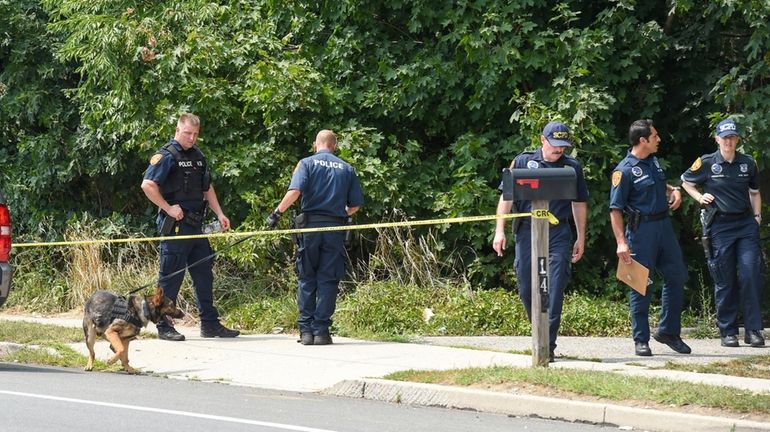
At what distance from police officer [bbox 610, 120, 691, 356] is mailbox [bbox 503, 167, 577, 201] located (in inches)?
47.4

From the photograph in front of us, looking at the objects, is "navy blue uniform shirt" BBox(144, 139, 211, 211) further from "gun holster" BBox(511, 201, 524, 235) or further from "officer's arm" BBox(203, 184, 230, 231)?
"gun holster" BBox(511, 201, 524, 235)

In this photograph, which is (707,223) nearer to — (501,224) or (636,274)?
(636,274)

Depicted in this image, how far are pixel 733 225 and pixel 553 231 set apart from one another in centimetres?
195

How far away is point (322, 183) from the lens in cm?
1102

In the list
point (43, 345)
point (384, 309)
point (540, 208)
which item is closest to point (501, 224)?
point (540, 208)

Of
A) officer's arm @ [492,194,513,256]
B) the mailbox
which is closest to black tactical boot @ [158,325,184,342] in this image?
officer's arm @ [492,194,513,256]

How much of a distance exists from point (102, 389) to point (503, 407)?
111 inches

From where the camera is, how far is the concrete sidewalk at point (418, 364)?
25.8 feet

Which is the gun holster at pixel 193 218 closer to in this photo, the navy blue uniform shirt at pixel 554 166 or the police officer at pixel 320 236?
the police officer at pixel 320 236

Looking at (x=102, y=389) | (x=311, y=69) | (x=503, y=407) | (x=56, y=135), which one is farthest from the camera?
(x=56, y=135)

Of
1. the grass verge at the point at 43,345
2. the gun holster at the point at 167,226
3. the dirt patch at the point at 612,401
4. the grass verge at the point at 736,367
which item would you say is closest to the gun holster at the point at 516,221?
the grass verge at the point at 736,367

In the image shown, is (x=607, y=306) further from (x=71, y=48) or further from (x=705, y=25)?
(x=71, y=48)

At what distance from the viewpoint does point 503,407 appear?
26.9 ft

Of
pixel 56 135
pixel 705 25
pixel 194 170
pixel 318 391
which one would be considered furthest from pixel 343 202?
pixel 56 135
